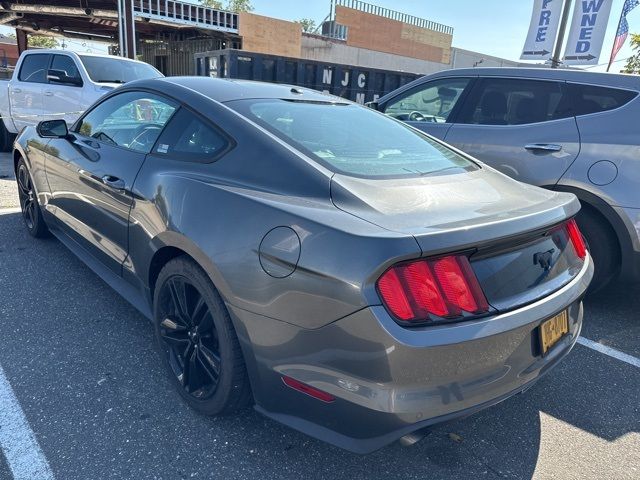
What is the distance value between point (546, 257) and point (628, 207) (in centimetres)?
190

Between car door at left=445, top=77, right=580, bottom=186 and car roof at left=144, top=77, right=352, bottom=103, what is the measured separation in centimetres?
161

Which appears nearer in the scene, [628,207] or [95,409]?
[95,409]

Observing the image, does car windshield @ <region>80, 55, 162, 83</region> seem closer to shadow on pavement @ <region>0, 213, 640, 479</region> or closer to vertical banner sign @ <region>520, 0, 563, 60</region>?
shadow on pavement @ <region>0, 213, 640, 479</region>

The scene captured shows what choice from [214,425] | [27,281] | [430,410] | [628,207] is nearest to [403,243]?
[430,410]

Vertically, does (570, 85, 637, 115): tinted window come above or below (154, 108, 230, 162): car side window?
above

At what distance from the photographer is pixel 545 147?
3777mm

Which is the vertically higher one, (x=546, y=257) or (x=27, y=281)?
(x=546, y=257)

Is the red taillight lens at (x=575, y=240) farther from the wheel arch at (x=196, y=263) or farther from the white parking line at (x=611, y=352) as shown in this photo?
the wheel arch at (x=196, y=263)

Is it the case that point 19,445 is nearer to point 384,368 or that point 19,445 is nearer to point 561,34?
point 384,368

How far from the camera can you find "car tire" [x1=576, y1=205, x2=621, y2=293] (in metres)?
3.60

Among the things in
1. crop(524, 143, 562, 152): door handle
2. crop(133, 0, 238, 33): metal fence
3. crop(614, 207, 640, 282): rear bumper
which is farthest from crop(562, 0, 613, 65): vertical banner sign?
crop(133, 0, 238, 33): metal fence

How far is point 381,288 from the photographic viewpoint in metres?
1.57

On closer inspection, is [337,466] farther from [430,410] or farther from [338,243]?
[338,243]

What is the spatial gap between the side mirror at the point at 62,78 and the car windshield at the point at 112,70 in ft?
0.73
